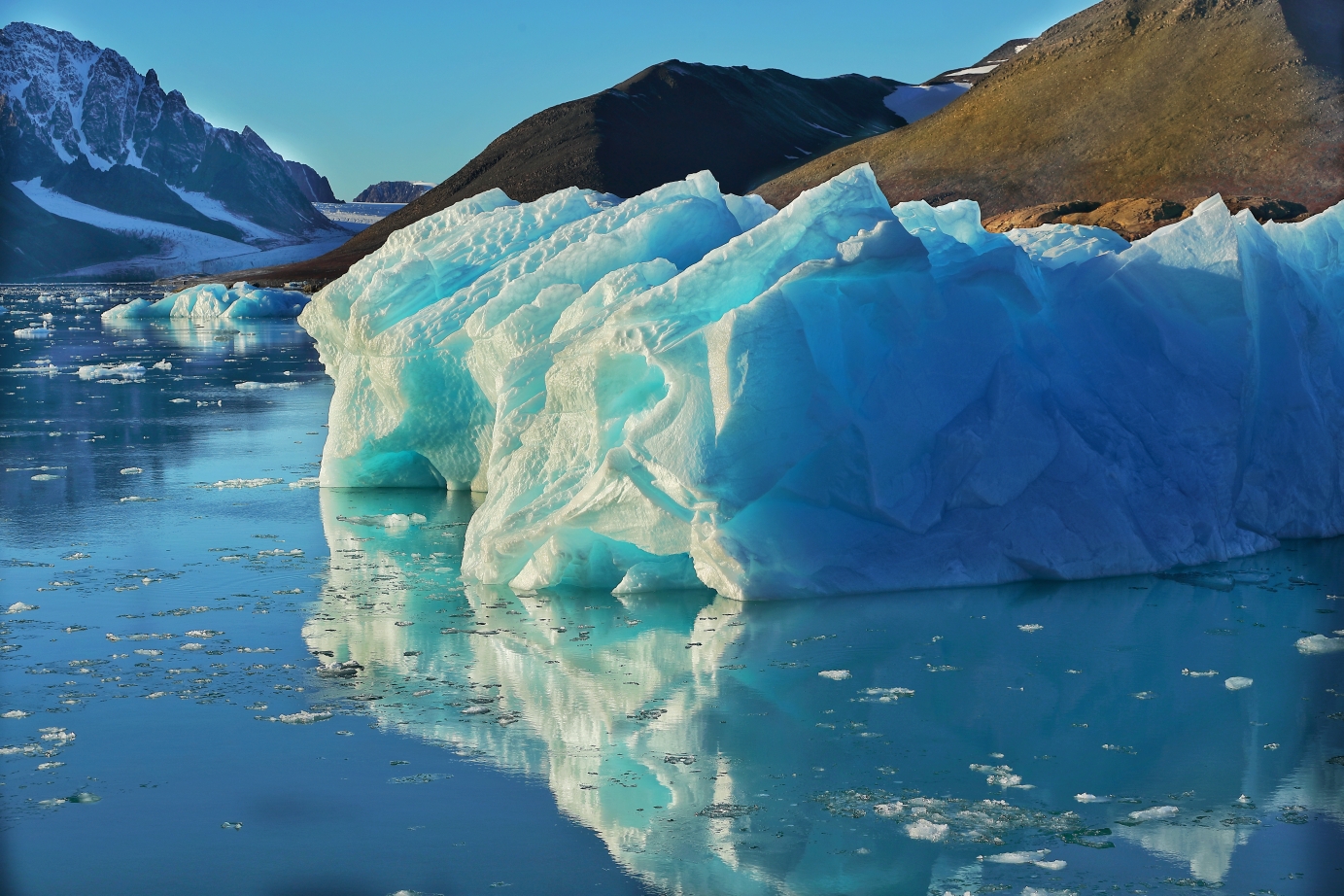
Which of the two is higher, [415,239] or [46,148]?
[46,148]

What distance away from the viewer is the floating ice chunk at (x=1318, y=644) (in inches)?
188

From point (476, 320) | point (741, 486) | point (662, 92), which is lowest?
point (741, 486)

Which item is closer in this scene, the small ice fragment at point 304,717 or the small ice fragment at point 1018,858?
the small ice fragment at point 1018,858

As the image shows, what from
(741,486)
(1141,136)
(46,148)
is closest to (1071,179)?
(1141,136)

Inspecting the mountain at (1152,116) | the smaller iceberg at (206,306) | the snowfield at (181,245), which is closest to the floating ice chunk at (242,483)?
the smaller iceberg at (206,306)

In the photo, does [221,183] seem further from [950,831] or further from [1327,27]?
[950,831]

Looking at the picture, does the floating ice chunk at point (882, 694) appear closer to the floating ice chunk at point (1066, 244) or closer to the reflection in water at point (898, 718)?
the reflection in water at point (898, 718)

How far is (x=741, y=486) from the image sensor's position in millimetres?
5488

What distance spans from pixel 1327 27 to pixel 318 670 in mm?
49604

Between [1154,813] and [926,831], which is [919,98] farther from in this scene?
[926,831]

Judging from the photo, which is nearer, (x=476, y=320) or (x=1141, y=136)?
(x=476, y=320)

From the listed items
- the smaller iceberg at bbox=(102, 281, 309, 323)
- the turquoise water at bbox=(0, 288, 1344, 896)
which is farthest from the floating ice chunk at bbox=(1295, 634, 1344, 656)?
the smaller iceberg at bbox=(102, 281, 309, 323)

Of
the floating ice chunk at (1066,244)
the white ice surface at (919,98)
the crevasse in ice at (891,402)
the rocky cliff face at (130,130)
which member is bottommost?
the crevasse in ice at (891,402)

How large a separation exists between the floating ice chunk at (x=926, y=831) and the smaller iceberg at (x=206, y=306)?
Answer: 3482cm
